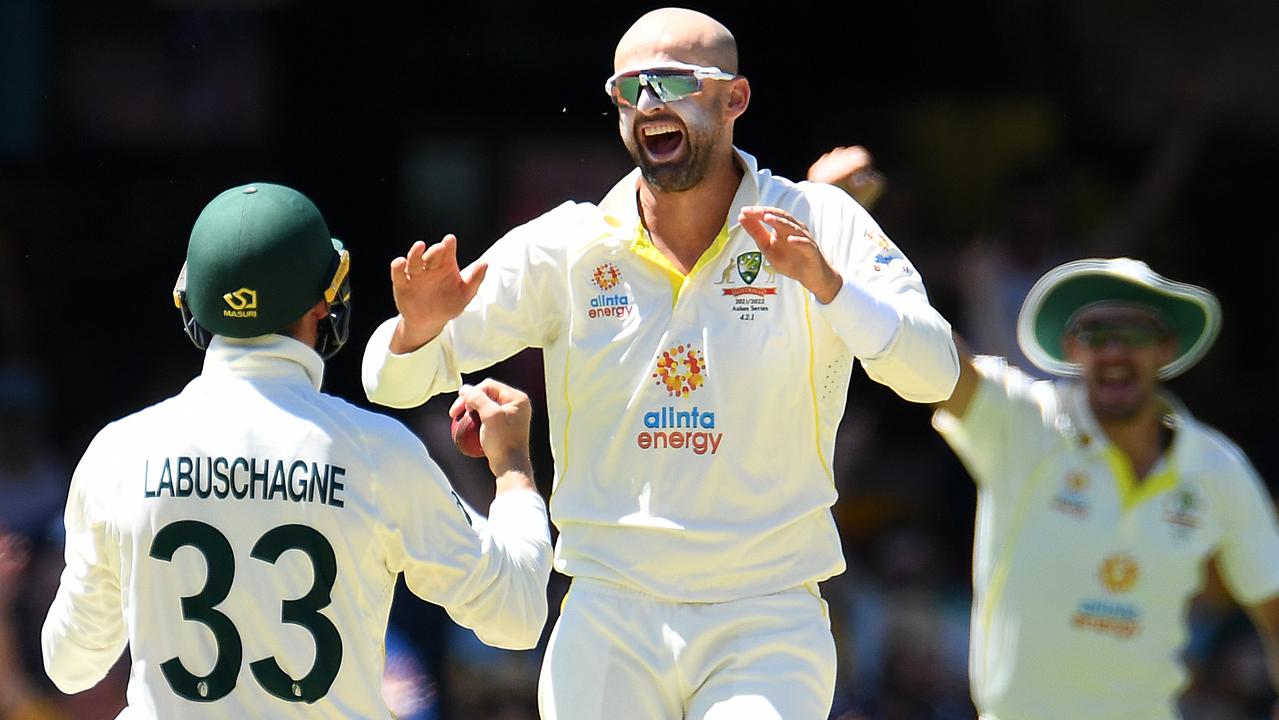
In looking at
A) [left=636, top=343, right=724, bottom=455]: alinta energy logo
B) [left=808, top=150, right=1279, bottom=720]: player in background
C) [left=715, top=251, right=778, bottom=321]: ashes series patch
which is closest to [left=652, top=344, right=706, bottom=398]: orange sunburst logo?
[left=636, top=343, right=724, bottom=455]: alinta energy logo

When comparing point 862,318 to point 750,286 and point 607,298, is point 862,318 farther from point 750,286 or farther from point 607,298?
point 607,298

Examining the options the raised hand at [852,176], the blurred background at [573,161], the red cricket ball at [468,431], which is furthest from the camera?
the blurred background at [573,161]

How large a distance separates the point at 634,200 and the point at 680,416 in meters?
0.56

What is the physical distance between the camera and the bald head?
428 cm

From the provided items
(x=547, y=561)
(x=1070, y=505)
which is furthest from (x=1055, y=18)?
(x=547, y=561)

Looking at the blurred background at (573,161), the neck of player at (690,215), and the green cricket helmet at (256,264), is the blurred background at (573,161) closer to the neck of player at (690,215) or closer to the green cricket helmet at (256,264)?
the neck of player at (690,215)

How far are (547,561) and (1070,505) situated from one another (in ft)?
8.46

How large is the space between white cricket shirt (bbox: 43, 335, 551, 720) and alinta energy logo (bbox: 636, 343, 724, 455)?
2.69 feet

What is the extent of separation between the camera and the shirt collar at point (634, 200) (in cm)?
436

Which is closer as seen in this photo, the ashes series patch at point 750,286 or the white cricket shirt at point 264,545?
the white cricket shirt at point 264,545

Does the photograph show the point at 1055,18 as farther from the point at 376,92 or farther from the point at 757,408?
the point at 757,408

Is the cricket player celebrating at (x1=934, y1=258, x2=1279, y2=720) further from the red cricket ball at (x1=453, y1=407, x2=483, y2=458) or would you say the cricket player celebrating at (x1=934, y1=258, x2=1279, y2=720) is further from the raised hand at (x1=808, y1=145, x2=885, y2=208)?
the red cricket ball at (x1=453, y1=407, x2=483, y2=458)

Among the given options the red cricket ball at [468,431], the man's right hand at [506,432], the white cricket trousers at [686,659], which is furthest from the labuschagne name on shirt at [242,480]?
the white cricket trousers at [686,659]

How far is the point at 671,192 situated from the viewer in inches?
170
